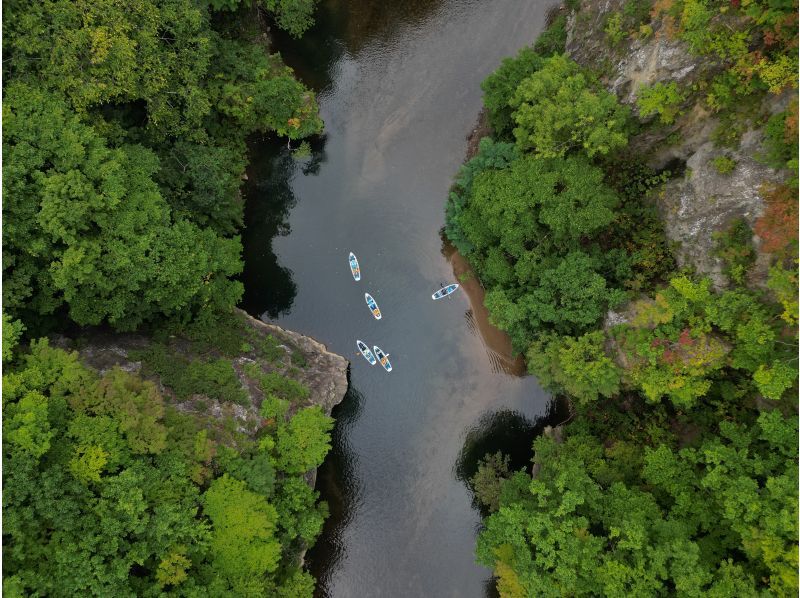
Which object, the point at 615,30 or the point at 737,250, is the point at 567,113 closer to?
the point at 615,30

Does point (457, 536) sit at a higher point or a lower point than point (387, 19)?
lower

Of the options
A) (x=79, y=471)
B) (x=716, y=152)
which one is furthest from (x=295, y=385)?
(x=716, y=152)

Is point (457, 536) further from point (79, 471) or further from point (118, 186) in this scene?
point (118, 186)

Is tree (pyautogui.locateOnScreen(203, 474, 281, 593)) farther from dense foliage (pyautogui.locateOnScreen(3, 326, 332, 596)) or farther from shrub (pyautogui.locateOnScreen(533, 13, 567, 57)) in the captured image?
shrub (pyautogui.locateOnScreen(533, 13, 567, 57))

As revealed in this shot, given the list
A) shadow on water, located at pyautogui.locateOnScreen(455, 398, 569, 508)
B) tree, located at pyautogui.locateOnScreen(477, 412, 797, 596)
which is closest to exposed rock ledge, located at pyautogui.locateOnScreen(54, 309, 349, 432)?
shadow on water, located at pyautogui.locateOnScreen(455, 398, 569, 508)

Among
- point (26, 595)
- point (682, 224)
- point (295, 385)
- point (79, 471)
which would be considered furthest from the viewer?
point (295, 385)

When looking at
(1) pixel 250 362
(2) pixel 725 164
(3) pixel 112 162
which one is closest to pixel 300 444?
(1) pixel 250 362

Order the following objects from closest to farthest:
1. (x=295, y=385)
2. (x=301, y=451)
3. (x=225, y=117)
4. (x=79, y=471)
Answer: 1. (x=79, y=471)
2. (x=301, y=451)
3. (x=295, y=385)
4. (x=225, y=117)
